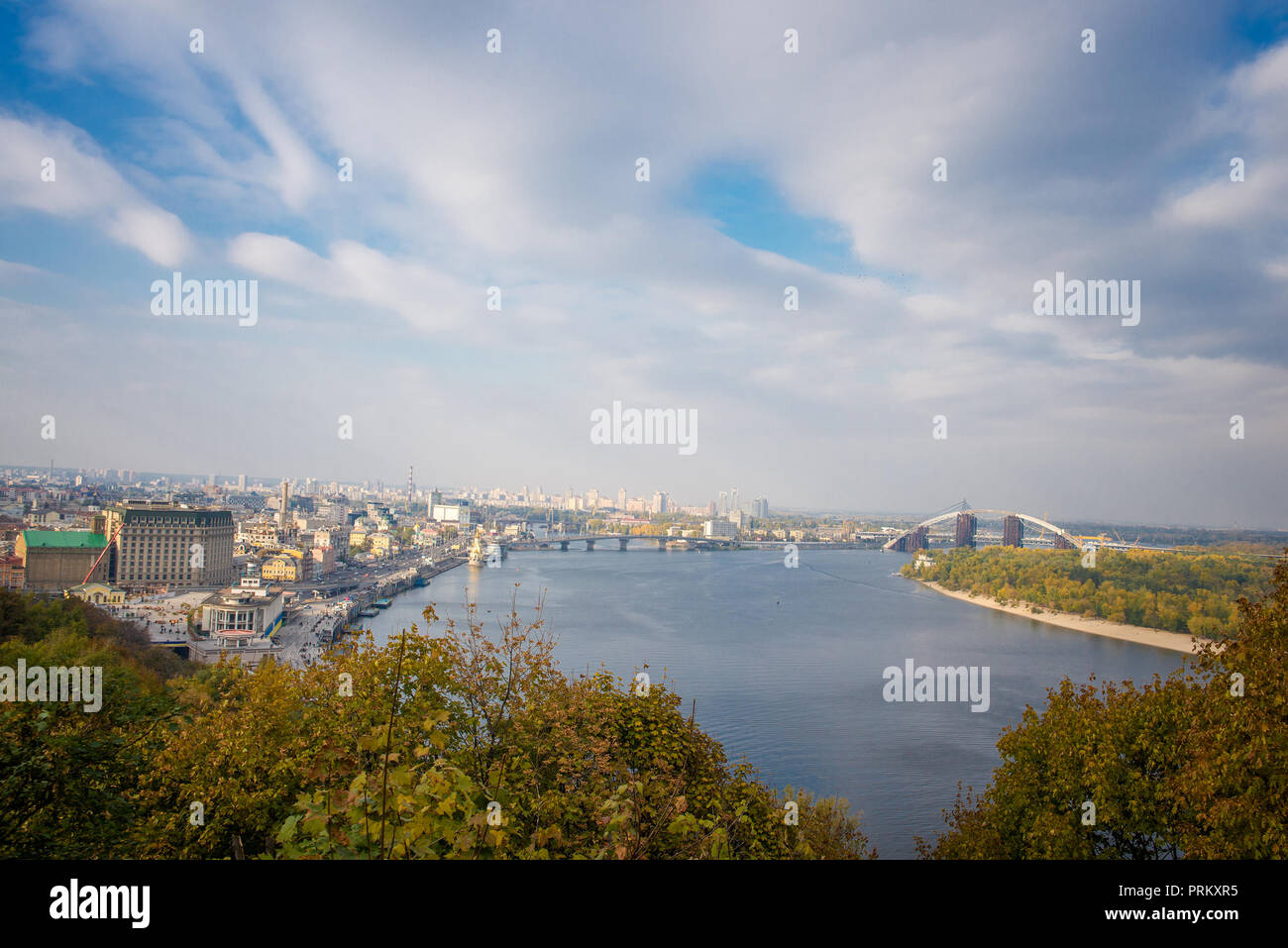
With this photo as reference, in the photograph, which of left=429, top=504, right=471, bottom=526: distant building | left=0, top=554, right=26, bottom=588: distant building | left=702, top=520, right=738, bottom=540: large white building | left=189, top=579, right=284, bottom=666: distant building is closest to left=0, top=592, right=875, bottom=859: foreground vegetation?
left=189, top=579, right=284, bottom=666: distant building

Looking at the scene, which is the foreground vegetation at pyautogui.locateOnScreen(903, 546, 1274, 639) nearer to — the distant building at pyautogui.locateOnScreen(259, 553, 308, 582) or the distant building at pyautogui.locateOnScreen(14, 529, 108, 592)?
the distant building at pyautogui.locateOnScreen(259, 553, 308, 582)

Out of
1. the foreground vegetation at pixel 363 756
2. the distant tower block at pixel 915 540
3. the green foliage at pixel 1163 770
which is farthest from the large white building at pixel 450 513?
the green foliage at pixel 1163 770

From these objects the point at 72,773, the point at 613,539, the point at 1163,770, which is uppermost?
the point at 72,773

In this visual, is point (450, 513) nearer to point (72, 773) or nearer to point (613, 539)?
point (613, 539)

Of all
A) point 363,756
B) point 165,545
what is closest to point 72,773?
point 363,756

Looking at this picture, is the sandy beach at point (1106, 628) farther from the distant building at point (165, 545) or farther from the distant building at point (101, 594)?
the distant building at point (165, 545)
